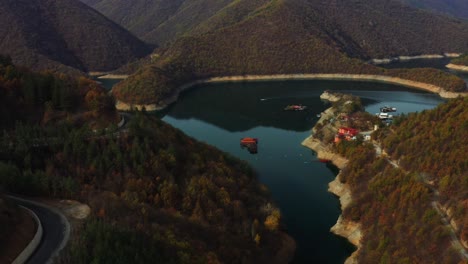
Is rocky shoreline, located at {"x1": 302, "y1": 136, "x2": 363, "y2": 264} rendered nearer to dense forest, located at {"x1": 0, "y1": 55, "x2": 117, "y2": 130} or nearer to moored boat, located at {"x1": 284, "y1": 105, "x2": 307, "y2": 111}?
dense forest, located at {"x1": 0, "y1": 55, "x2": 117, "y2": 130}

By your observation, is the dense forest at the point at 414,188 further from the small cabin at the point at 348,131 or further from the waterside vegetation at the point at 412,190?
the small cabin at the point at 348,131

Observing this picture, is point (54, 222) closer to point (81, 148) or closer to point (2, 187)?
point (2, 187)

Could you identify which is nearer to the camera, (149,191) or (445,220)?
(445,220)

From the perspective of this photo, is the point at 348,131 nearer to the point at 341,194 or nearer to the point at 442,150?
the point at 341,194

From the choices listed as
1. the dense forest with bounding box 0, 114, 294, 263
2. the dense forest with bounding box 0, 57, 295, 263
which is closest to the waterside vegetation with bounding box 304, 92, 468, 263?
the dense forest with bounding box 0, 57, 295, 263

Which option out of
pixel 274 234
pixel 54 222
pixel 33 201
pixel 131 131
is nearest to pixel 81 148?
pixel 131 131

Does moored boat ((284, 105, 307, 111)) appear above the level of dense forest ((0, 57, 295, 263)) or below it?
below

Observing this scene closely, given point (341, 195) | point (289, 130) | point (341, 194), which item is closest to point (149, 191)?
point (341, 195)
